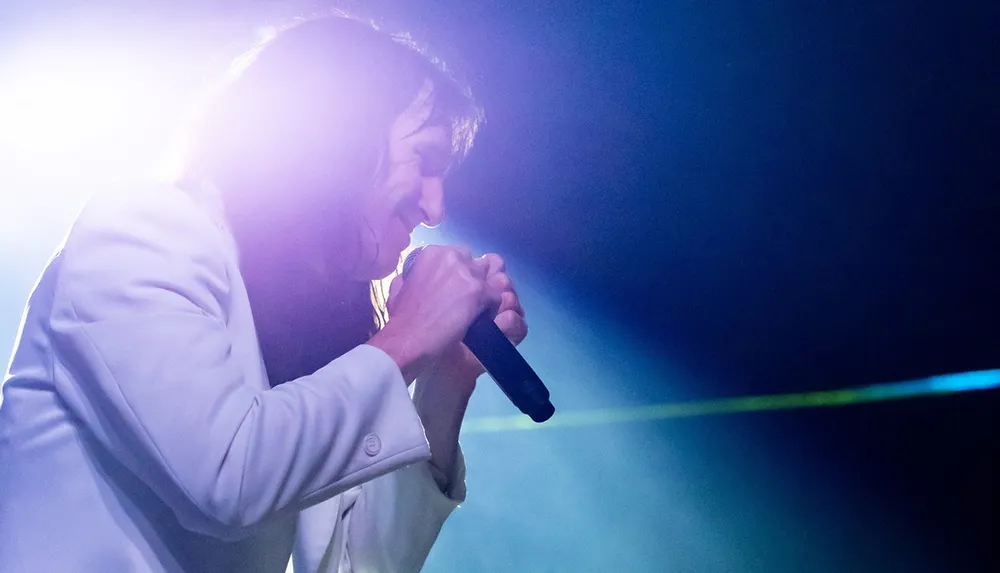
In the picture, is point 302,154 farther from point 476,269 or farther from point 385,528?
point 385,528

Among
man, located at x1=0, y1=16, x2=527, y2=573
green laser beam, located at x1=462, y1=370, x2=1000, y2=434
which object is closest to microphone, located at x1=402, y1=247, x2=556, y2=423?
man, located at x1=0, y1=16, x2=527, y2=573

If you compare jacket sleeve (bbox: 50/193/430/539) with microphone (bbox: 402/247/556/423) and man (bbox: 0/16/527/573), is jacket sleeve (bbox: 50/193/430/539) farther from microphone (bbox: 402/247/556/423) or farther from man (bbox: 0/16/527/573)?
microphone (bbox: 402/247/556/423)

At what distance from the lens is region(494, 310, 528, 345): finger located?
1008mm

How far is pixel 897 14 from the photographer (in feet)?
5.53

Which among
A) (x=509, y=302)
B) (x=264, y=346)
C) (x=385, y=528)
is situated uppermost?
(x=509, y=302)

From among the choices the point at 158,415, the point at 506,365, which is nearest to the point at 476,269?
the point at 506,365

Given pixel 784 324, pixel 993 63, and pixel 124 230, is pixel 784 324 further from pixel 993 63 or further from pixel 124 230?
pixel 124 230

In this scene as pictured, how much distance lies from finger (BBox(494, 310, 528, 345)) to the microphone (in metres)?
0.14

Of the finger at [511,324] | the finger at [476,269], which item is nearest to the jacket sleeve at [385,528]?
the finger at [511,324]

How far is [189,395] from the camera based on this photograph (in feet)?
1.88

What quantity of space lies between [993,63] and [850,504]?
1.06 meters

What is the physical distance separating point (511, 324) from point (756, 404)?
113 centimetres

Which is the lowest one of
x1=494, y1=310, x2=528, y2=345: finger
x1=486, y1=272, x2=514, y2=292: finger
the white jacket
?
the white jacket

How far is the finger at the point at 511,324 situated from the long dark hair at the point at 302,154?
0.19 metres
